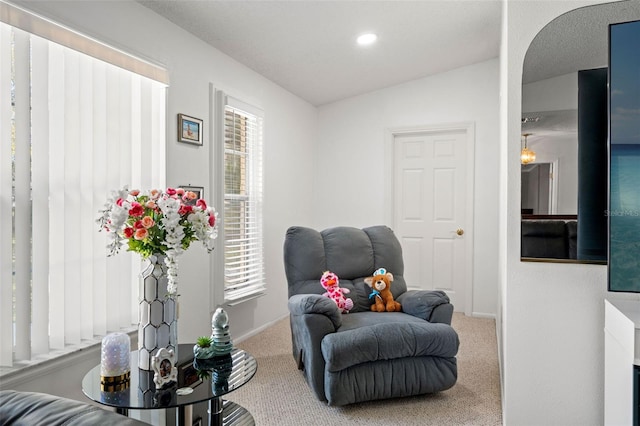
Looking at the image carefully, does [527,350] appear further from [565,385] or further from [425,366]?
[425,366]

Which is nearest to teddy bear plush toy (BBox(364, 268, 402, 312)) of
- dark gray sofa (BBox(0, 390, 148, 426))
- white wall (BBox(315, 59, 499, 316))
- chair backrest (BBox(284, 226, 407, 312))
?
chair backrest (BBox(284, 226, 407, 312))

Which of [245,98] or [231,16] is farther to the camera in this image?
[245,98]

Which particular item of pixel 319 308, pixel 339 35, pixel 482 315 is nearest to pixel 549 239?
pixel 319 308

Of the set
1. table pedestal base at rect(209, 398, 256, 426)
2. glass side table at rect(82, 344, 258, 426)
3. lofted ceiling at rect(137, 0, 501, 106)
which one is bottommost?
table pedestal base at rect(209, 398, 256, 426)

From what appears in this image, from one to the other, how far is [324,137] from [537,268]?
11.6 ft

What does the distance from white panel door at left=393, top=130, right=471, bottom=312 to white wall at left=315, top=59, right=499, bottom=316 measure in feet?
0.52

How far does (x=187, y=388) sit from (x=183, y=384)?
1.6 inches

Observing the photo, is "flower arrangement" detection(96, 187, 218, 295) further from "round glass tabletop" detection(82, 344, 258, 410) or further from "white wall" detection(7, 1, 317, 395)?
"white wall" detection(7, 1, 317, 395)

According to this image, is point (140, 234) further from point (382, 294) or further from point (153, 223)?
point (382, 294)

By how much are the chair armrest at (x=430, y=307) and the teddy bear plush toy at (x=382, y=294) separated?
0.11 m

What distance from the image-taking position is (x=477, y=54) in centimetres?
427

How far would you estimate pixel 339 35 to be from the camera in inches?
134

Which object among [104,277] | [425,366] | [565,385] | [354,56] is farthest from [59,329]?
[354,56]

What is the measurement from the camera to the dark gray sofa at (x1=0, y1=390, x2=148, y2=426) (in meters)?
0.87
